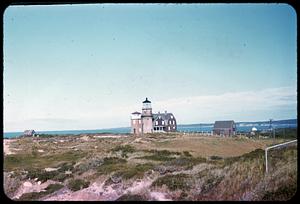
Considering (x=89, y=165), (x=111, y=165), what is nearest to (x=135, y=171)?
(x=111, y=165)

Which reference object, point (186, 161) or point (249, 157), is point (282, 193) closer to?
point (249, 157)

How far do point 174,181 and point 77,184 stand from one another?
2.95 ft

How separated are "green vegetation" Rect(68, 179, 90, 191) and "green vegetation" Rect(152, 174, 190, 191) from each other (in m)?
0.63

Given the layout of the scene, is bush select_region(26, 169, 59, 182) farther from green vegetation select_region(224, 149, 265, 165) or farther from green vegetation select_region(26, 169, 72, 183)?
green vegetation select_region(224, 149, 265, 165)

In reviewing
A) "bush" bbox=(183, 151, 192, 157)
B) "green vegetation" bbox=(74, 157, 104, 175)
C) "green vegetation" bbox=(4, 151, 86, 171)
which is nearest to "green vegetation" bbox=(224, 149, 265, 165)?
"bush" bbox=(183, 151, 192, 157)

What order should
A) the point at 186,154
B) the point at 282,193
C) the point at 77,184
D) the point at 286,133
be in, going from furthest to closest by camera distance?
1. the point at 186,154
2. the point at 77,184
3. the point at 286,133
4. the point at 282,193

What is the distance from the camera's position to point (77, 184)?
2730 mm

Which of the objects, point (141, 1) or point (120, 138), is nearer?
point (141, 1)

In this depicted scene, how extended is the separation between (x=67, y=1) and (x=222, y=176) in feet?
6.84

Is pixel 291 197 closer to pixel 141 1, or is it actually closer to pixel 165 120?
pixel 141 1

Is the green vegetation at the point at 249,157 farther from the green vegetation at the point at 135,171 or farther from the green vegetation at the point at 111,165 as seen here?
the green vegetation at the point at 111,165

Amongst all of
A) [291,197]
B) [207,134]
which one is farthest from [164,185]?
[291,197]

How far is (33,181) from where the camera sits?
280 cm

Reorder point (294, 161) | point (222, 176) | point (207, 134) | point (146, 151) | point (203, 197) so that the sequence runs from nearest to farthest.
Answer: point (294, 161) < point (203, 197) < point (222, 176) < point (207, 134) < point (146, 151)
